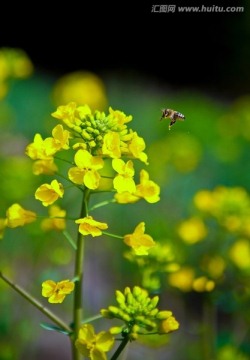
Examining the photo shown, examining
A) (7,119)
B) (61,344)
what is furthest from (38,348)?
(7,119)

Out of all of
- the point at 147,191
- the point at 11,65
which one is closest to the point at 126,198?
the point at 147,191

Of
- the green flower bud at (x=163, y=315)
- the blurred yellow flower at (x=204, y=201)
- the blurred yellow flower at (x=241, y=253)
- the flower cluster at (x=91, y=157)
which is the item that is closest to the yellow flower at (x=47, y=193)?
the flower cluster at (x=91, y=157)

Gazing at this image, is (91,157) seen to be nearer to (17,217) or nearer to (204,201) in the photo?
(17,217)

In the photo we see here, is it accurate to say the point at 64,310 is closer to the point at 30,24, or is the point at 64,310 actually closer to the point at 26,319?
the point at 26,319

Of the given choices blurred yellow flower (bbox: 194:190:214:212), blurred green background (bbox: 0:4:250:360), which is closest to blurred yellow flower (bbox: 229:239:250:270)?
blurred green background (bbox: 0:4:250:360)

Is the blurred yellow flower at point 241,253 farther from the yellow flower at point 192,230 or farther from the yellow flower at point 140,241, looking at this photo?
the yellow flower at point 140,241

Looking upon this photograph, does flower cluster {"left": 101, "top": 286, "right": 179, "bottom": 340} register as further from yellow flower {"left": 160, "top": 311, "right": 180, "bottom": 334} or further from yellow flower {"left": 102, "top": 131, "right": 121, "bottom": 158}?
yellow flower {"left": 102, "top": 131, "right": 121, "bottom": 158}

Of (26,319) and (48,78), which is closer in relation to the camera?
(26,319)
